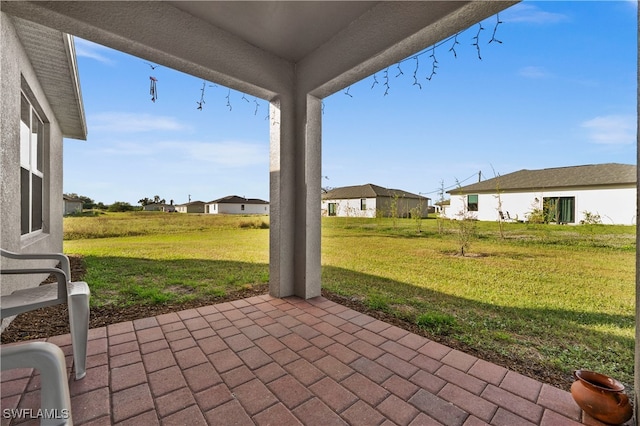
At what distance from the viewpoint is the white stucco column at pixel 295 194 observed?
10.6 ft

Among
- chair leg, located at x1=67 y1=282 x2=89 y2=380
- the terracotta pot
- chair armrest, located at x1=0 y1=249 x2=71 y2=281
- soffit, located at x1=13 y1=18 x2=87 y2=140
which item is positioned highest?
soffit, located at x1=13 y1=18 x2=87 y2=140

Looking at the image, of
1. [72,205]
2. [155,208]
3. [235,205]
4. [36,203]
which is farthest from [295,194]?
[235,205]

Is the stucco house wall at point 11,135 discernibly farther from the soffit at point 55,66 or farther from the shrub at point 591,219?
the shrub at point 591,219

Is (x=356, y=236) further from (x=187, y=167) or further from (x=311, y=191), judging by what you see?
(x=187, y=167)

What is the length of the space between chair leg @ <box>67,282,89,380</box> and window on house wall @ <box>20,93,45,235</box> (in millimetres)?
2765

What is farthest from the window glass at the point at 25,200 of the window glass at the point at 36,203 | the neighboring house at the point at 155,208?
the neighboring house at the point at 155,208

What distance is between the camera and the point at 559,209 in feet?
10.1

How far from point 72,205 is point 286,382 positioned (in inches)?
346

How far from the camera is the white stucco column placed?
3.22 meters

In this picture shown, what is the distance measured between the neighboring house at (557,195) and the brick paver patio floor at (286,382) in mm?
1625

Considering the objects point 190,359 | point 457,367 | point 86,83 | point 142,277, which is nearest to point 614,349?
point 457,367

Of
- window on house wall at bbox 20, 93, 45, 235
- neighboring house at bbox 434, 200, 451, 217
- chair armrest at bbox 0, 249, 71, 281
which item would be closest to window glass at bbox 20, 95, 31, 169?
window on house wall at bbox 20, 93, 45, 235

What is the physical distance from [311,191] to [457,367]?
227 cm

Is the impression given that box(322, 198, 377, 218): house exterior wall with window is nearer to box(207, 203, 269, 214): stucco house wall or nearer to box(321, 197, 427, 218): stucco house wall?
box(321, 197, 427, 218): stucco house wall
